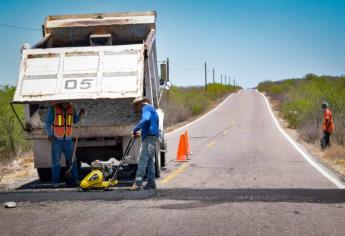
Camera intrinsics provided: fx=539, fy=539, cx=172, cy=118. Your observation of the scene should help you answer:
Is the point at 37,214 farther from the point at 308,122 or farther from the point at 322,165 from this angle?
the point at 308,122

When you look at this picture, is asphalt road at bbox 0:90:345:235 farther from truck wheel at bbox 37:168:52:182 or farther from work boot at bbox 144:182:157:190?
truck wheel at bbox 37:168:52:182

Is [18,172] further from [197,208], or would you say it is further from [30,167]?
[197,208]

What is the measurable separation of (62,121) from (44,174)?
1.70 metres

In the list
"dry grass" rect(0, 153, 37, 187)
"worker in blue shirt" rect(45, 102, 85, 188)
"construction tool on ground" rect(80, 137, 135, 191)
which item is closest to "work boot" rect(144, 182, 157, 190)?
"construction tool on ground" rect(80, 137, 135, 191)

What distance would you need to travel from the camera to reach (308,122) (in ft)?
88.8

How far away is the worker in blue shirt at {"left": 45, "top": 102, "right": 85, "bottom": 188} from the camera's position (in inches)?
408

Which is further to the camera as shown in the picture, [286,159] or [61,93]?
[286,159]

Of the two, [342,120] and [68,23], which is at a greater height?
[68,23]

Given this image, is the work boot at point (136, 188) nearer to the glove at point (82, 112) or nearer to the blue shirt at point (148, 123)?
the blue shirt at point (148, 123)

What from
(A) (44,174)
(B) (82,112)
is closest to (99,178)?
(B) (82,112)

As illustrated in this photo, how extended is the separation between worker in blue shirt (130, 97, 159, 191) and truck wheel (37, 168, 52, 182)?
2.61 m

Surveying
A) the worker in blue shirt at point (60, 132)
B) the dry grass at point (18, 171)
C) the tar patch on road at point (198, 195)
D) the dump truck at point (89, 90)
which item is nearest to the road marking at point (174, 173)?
the dump truck at point (89, 90)

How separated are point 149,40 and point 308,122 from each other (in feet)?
56.3

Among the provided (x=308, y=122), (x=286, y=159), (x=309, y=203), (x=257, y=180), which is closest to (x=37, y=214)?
(x=309, y=203)
